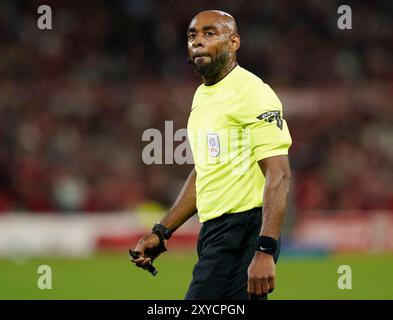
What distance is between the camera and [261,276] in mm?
4258

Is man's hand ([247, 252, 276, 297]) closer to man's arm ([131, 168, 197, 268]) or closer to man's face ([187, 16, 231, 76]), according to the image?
man's arm ([131, 168, 197, 268])

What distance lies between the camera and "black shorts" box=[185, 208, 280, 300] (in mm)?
4672

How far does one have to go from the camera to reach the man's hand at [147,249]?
514cm

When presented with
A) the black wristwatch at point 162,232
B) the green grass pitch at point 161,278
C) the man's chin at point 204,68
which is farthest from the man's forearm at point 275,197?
the green grass pitch at point 161,278

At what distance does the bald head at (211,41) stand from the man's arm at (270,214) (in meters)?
0.62

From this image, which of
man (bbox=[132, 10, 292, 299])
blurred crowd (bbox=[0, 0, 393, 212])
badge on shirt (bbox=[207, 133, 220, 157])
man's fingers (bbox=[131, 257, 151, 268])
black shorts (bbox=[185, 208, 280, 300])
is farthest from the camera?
blurred crowd (bbox=[0, 0, 393, 212])

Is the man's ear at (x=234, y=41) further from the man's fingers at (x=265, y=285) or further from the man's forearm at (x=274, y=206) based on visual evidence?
the man's fingers at (x=265, y=285)

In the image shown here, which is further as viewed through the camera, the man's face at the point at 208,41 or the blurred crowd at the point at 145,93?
the blurred crowd at the point at 145,93

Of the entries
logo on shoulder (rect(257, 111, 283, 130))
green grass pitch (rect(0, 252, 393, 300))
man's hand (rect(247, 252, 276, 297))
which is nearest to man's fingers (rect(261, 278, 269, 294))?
man's hand (rect(247, 252, 276, 297))

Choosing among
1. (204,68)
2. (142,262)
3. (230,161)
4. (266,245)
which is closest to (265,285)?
(266,245)

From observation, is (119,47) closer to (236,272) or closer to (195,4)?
(195,4)

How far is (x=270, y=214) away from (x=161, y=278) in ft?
26.7

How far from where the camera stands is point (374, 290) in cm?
1091

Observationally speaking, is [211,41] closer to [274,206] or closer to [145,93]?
[274,206]
